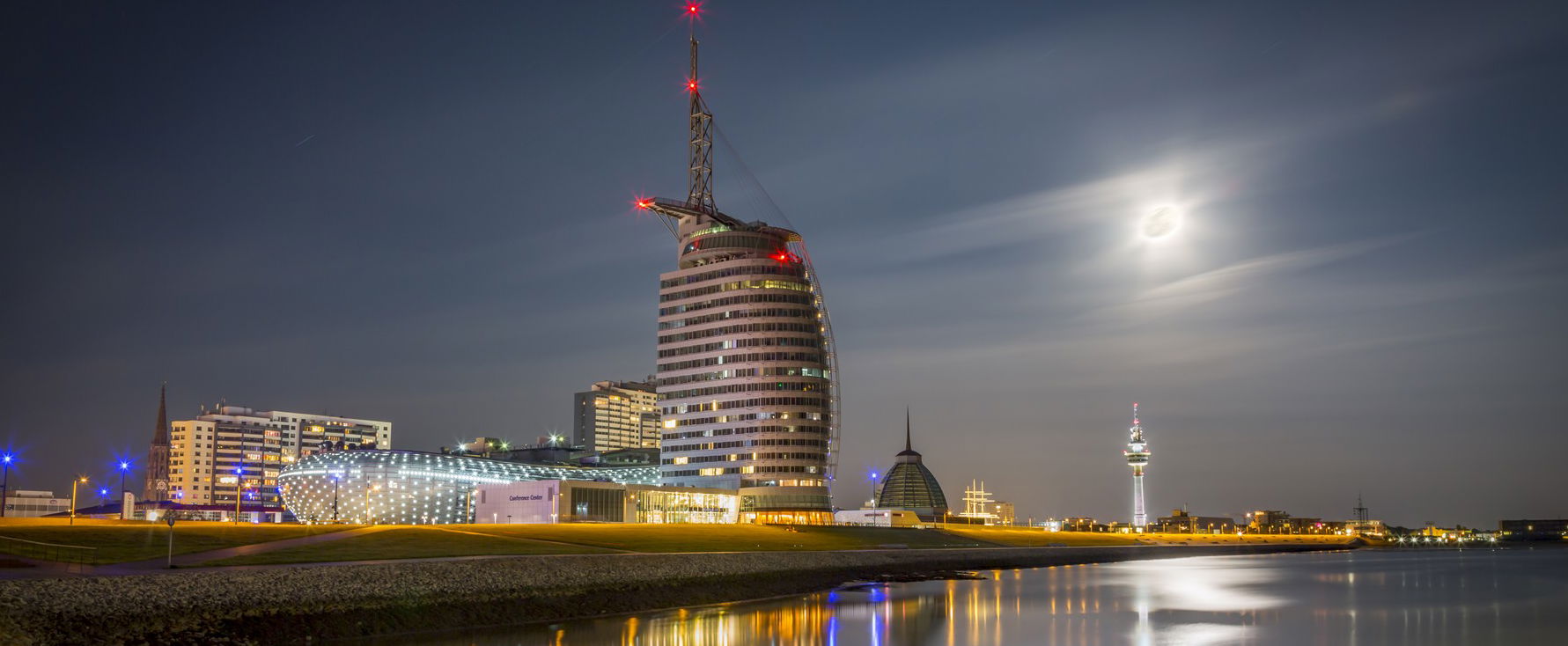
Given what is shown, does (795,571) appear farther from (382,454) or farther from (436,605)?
(382,454)

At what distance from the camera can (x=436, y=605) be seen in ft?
191

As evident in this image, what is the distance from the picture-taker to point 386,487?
144750 mm

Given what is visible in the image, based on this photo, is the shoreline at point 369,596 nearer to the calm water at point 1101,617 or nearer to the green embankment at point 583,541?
the calm water at point 1101,617

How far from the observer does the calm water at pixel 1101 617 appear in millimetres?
57594

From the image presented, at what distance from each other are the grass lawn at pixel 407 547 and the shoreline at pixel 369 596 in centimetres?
454

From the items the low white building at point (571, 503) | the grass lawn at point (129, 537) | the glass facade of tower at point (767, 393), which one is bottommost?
the low white building at point (571, 503)

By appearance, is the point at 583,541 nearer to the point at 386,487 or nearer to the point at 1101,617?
the point at 1101,617

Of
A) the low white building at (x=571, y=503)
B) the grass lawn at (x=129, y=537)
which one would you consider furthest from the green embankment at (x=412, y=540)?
the low white building at (x=571, y=503)

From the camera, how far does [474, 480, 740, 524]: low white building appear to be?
428 feet

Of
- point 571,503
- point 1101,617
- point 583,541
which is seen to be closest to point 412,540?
point 583,541

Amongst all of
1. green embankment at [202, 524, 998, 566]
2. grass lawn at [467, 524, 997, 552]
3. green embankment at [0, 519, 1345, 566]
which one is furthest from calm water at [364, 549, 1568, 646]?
grass lawn at [467, 524, 997, 552]

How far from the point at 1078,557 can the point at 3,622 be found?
140380mm

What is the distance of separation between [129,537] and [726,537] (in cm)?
5697

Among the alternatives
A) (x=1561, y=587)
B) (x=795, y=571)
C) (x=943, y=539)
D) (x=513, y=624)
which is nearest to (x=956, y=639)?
(x=513, y=624)
